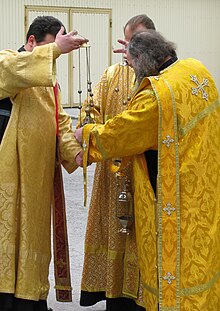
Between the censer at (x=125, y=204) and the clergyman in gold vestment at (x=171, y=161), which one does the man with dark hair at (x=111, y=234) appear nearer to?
the censer at (x=125, y=204)

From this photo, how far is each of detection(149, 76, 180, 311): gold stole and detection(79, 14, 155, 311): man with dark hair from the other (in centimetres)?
53

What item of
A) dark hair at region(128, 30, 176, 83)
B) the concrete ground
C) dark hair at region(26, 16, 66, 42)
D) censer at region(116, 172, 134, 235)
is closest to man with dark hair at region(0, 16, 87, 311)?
dark hair at region(26, 16, 66, 42)

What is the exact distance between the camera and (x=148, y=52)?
11.1 feet

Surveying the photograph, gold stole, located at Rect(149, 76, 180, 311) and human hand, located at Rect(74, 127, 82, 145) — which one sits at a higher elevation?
human hand, located at Rect(74, 127, 82, 145)

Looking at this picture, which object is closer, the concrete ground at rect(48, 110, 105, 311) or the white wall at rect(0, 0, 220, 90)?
the concrete ground at rect(48, 110, 105, 311)

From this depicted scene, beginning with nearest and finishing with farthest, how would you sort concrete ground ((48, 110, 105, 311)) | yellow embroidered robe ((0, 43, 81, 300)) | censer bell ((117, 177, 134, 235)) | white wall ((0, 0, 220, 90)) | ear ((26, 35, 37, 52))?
yellow embroidered robe ((0, 43, 81, 300)) → ear ((26, 35, 37, 52)) → censer bell ((117, 177, 134, 235)) → concrete ground ((48, 110, 105, 311)) → white wall ((0, 0, 220, 90))

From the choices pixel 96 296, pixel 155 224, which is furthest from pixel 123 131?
pixel 96 296

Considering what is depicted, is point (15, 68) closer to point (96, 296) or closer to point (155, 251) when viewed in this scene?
point (155, 251)

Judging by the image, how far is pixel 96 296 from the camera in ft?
14.0

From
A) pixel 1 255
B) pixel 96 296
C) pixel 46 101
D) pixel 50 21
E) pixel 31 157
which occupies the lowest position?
pixel 96 296

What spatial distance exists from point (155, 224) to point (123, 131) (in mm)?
482

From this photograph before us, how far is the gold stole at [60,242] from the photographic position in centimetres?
402

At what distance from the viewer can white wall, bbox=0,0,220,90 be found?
602 inches

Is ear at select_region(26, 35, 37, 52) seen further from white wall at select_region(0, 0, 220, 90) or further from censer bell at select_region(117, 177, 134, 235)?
white wall at select_region(0, 0, 220, 90)
